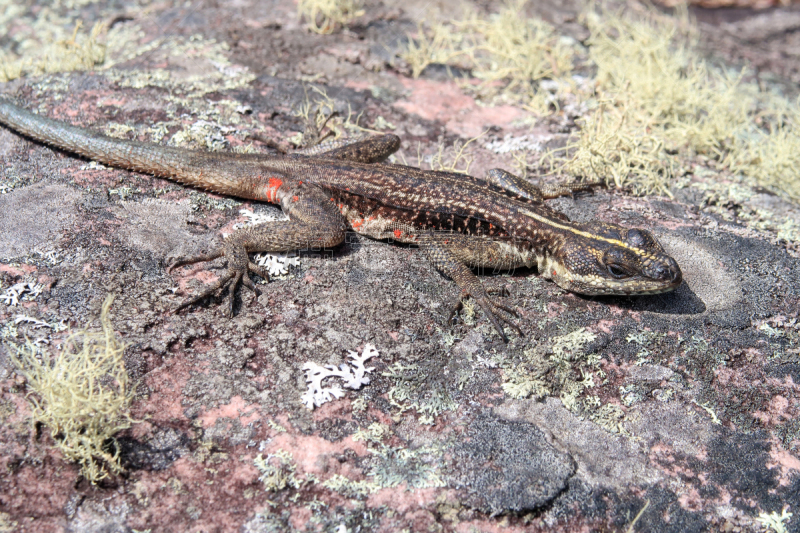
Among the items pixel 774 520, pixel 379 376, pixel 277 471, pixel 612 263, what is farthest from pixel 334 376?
pixel 774 520

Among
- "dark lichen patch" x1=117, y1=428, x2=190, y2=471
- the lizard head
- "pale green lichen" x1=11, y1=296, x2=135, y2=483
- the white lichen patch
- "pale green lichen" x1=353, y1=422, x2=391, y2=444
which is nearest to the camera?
"pale green lichen" x1=11, y1=296, x2=135, y2=483

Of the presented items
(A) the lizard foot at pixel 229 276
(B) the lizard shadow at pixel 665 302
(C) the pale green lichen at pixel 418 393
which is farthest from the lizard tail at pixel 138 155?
(B) the lizard shadow at pixel 665 302

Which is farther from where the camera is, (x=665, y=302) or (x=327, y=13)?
(x=327, y=13)

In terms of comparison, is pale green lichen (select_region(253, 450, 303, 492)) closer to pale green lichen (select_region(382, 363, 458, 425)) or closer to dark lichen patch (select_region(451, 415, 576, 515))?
pale green lichen (select_region(382, 363, 458, 425))

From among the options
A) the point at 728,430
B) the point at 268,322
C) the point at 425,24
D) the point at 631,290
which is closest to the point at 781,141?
the point at 631,290

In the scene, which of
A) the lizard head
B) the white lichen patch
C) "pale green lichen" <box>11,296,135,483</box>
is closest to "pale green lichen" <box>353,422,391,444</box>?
the white lichen patch

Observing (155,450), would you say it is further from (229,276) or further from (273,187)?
(273,187)

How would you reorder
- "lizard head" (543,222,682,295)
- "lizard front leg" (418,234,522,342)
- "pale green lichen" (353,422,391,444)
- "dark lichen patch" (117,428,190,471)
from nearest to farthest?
"dark lichen patch" (117,428,190,471) → "pale green lichen" (353,422,391,444) → "lizard head" (543,222,682,295) → "lizard front leg" (418,234,522,342)

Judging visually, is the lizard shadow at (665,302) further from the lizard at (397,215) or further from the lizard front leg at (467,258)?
the lizard front leg at (467,258)
